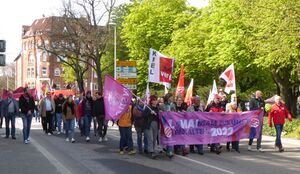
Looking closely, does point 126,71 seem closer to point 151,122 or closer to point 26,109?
point 26,109

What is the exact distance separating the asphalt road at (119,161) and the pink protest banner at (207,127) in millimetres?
530

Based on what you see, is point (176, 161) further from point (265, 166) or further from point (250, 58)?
point (250, 58)

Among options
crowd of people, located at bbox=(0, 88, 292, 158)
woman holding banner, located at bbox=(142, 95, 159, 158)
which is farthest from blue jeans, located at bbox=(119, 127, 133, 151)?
woman holding banner, located at bbox=(142, 95, 159, 158)

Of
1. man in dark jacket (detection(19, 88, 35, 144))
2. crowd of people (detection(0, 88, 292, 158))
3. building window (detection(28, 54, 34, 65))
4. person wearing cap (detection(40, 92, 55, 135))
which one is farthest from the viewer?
building window (detection(28, 54, 34, 65))

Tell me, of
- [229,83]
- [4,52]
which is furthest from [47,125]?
[229,83]

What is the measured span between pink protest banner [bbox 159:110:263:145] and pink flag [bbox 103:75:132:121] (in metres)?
1.06

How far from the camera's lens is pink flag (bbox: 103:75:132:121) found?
13758 millimetres

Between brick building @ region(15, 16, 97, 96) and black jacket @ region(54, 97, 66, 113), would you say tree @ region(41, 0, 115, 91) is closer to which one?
black jacket @ region(54, 97, 66, 113)

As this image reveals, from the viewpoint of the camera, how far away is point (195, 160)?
12.7 m

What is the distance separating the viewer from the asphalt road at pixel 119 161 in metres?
10.9

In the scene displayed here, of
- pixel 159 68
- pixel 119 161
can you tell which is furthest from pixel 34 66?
pixel 119 161

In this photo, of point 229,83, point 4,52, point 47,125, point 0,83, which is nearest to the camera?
point 229,83

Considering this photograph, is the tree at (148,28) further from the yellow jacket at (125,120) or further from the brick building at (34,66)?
the brick building at (34,66)

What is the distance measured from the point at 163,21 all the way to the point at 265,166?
37343 mm
